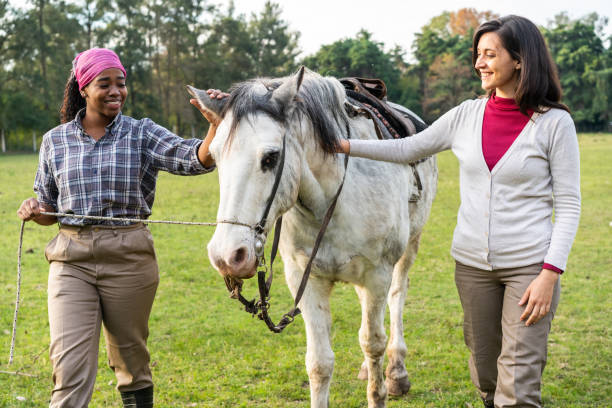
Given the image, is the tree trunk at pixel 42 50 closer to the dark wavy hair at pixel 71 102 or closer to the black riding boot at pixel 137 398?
the dark wavy hair at pixel 71 102

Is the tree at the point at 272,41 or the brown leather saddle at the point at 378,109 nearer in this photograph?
the brown leather saddle at the point at 378,109

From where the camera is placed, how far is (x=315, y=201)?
285 cm

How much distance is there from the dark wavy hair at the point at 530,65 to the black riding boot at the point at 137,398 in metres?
2.41

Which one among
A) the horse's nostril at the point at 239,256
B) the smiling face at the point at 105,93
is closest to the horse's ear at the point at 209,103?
the smiling face at the point at 105,93

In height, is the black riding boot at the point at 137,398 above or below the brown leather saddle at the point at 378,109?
below

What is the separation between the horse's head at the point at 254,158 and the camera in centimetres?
221

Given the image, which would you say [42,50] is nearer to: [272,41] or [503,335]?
[272,41]

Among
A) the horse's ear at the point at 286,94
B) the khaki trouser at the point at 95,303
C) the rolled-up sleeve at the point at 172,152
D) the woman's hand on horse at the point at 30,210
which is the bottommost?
the khaki trouser at the point at 95,303

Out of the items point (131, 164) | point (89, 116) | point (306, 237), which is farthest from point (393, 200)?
point (89, 116)

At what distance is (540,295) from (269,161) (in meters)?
1.21

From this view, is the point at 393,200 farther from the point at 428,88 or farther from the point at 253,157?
the point at 428,88

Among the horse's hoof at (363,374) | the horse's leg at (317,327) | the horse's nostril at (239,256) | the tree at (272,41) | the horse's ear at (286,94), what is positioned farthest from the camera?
the tree at (272,41)

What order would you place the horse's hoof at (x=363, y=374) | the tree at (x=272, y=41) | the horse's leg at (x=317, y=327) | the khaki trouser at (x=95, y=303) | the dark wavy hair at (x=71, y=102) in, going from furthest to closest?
the tree at (x=272, y=41), the horse's hoof at (x=363, y=374), the horse's leg at (x=317, y=327), the dark wavy hair at (x=71, y=102), the khaki trouser at (x=95, y=303)

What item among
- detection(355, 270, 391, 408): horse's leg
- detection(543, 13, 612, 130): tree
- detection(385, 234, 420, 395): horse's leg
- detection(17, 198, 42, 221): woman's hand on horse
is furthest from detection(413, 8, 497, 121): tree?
detection(17, 198, 42, 221): woman's hand on horse
